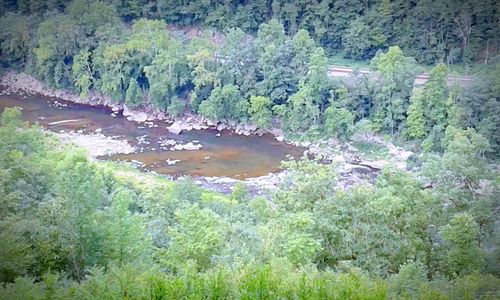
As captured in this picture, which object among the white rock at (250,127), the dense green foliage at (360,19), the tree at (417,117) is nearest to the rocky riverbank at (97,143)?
the white rock at (250,127)

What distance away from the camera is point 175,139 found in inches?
649

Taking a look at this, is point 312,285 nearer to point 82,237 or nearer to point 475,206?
point 82,237

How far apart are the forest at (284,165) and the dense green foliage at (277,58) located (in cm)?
5

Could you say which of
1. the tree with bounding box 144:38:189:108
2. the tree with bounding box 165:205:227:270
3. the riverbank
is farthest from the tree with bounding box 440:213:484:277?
the tree with bounding box 144:38:189:108

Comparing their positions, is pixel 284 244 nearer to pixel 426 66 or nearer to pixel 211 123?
pixel 211 123

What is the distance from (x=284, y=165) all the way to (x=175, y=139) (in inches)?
Answer: 357

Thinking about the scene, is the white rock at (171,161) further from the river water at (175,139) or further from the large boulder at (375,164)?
the large boulder at (375,164)

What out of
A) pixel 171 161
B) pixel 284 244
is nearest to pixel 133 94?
pixel 171 161

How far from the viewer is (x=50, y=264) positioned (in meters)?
6.28

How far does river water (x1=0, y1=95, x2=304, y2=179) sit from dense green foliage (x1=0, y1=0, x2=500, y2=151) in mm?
701

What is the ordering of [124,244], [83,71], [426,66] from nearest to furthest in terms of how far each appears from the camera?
[124,244] < [426,66] < [83,71]

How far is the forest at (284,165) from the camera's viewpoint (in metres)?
5.71

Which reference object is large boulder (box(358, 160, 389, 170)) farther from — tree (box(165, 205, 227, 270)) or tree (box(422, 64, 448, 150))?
tree (box(165, 205, 227, 270))

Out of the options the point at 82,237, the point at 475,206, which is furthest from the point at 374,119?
the point at 82,237
